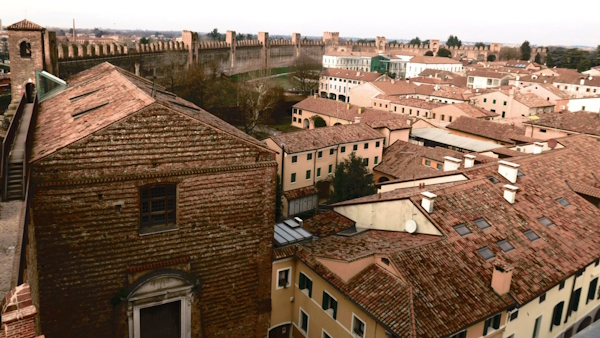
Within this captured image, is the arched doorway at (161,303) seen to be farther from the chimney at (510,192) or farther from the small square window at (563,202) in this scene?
the small square window at (563,202)

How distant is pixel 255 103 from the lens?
44906mm

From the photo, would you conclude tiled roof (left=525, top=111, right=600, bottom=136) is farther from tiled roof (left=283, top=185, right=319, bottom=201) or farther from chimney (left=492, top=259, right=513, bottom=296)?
chimney (left=492, top=259, right=513, bottom=296)

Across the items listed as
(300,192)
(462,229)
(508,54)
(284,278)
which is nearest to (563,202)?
(462,229)

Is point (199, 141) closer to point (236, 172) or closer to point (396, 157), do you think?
point (236, 172)

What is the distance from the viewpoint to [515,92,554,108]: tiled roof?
4655 cm

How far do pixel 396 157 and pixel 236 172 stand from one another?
22358 mm

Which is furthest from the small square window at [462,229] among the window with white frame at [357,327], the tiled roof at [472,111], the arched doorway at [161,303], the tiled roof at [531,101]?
the tiled roof at [531,101]

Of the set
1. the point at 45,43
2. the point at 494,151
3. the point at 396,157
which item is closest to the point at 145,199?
the point at 45,43

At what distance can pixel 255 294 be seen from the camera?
13141 millimetres

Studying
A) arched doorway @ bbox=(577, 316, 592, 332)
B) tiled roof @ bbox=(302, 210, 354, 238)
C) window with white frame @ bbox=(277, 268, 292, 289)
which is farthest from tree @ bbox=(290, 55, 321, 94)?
window with white frame @ bbox=(277, 268, 292, 289)

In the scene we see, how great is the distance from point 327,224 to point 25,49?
14.1 metres

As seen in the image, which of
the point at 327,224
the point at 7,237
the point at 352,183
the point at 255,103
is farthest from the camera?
the point at 255,103

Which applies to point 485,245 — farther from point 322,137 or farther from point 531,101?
point 531,101

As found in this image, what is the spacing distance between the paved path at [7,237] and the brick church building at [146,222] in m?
0.97
